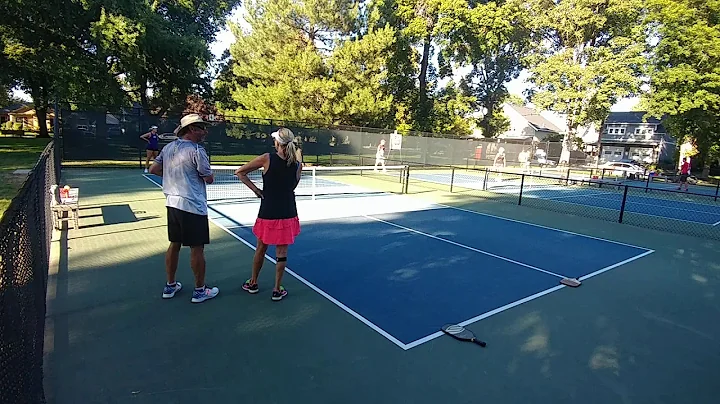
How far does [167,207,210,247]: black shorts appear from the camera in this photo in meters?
3.76

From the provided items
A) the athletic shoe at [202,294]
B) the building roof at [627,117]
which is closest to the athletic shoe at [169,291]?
the athletic shoe at [202,294]

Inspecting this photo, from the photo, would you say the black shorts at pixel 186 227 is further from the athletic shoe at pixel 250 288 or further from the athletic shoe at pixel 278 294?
the athletic shoe at pixel 278 294

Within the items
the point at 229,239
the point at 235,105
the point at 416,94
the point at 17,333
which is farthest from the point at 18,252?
the point at 416,94

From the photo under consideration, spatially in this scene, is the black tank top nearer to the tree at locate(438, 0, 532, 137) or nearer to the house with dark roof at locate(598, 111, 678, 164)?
the tree at locate(438, 0, 532, 137)

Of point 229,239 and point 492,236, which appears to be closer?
point 229,239

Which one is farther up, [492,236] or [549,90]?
[549,90]

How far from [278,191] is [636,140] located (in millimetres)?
61523

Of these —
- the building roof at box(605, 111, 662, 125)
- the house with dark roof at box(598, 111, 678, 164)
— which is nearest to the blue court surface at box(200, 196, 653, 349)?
the house with dark roof at box(598, 111, 678, 164)

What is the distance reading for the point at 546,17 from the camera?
3328 centimetres

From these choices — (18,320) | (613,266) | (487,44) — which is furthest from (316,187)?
(487,44)

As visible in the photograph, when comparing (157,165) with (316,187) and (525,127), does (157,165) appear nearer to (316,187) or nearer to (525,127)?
(316,187)

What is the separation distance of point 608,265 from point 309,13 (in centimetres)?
2393

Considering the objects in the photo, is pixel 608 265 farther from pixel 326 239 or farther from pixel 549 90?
pixel 549 90

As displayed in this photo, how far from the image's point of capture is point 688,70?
1072 inches
